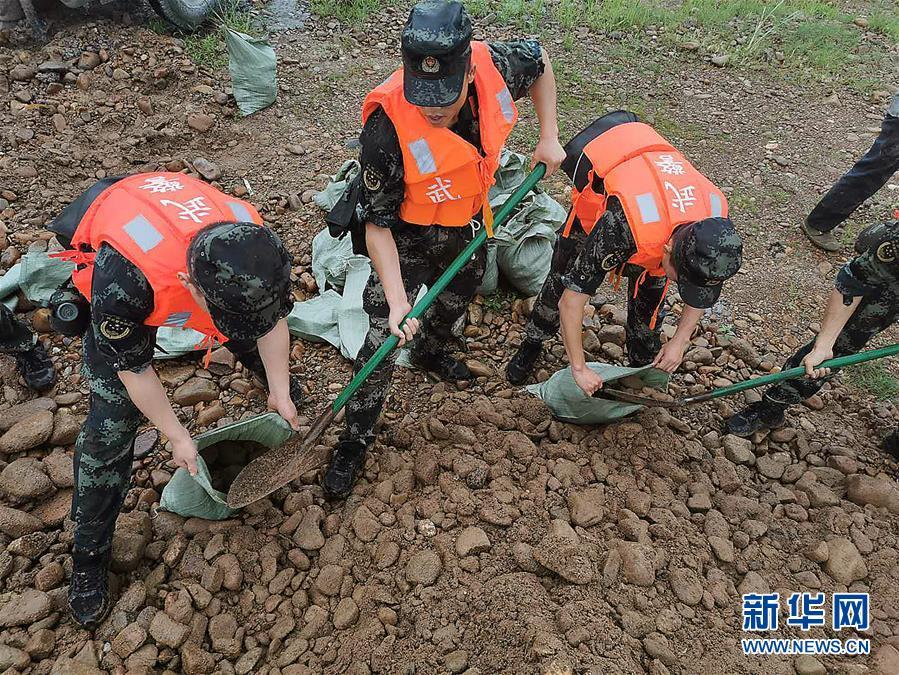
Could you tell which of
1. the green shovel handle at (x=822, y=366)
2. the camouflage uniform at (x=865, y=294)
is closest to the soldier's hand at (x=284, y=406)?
the green shovel handle at (x=822, y=366)

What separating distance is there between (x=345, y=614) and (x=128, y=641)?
0.69 metres

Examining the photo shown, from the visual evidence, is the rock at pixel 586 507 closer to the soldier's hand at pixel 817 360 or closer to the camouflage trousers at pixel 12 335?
the soldier's hand at pixel 817 360

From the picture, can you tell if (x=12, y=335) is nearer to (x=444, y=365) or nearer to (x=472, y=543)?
(x=444, y=365)

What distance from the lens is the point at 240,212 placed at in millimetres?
1898

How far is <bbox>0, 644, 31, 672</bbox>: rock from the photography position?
187cm

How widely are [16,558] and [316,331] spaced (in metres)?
1.54

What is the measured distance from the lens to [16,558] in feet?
7.07

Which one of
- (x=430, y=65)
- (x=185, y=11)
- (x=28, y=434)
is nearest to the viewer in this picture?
(x=430, y=65)

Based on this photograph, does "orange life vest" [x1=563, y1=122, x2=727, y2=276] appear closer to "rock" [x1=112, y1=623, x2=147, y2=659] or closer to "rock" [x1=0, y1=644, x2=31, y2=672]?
"rock" [x1=112, y1=623, x2=147, y2=659]

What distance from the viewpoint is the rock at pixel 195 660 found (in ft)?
6.31

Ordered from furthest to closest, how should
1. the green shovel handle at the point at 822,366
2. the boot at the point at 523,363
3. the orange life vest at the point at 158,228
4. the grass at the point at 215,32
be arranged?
1. the grass at the point at 215,32
2. the boot at the point at 523,363
3. the green shovel handle at the point at 822,366
4. the orange life vest at the point at 158,228

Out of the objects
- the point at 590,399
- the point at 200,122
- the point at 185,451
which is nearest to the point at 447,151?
the point at 590,399

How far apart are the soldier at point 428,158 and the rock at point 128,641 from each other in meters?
0.80

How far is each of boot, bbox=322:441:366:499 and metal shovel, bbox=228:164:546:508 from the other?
0.25 ft
